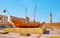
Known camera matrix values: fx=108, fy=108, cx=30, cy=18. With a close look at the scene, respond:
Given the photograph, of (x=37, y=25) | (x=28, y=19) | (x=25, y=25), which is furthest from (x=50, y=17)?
(x=25, y=25)

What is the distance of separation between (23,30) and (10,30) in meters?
2.63

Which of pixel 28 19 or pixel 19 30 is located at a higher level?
pixel 28 19

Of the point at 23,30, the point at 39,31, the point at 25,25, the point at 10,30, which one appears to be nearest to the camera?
the point at 39,31

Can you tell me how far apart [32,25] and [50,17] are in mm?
11338

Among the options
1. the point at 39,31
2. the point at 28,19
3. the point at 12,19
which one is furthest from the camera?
the point at 28,19

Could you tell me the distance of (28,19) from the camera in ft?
91.1

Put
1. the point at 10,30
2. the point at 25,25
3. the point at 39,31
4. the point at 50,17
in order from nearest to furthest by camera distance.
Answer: the point at 39,31
the point at 10,30
the point at 25,25
the point at 50,17

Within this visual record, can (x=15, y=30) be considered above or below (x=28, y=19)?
below

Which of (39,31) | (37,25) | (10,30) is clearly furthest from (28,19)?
(39,31)

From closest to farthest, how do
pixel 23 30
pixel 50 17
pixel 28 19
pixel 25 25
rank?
1. pixel 23 30
2. pixel 25 25
3. pixel 28 19
4. pixel 50 17

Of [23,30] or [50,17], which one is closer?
[23,30]

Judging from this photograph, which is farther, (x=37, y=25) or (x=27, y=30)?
(x=37, y=25)

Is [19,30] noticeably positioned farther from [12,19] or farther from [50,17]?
[50,17]

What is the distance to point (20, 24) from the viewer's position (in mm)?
20906
